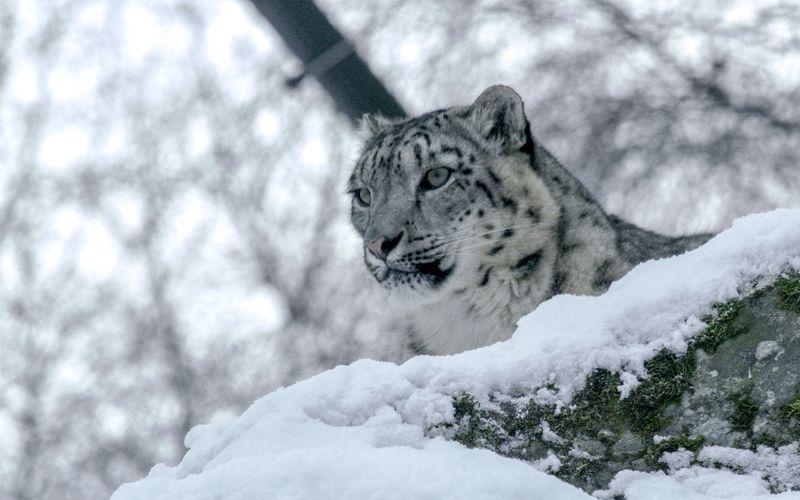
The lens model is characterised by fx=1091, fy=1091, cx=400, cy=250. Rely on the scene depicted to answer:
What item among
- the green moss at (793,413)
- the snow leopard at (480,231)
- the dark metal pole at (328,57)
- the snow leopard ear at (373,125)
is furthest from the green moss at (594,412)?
the snow leopard ear at (373,125)

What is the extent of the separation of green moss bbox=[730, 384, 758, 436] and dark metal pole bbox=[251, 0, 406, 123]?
9.85 feet

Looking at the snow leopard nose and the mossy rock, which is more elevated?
the snow leopard nose

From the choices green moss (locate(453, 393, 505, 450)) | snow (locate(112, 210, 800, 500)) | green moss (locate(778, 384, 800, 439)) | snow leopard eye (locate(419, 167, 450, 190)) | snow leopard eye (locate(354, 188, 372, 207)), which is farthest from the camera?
snow leopard eye (locate(354, 188, 372, 207))

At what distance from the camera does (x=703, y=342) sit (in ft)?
9.57

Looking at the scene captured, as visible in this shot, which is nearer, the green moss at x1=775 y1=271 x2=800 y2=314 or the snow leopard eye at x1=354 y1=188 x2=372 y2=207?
the green moss at x1=775 y1=271 x2=800 y2=314

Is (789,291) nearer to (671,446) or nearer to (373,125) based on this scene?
(671,446)

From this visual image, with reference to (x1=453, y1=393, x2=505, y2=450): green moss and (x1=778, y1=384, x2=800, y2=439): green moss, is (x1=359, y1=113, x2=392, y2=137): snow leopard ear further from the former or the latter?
(x1=778, y1=384, x2=800, y2=439): green moss

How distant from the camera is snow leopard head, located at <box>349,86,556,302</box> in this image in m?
5.41

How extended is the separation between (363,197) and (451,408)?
333cm

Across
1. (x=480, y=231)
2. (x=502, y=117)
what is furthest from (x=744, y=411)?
(x=502, y=117)

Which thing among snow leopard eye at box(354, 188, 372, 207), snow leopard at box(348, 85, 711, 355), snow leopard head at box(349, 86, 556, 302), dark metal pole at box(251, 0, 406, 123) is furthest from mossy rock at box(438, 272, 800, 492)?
snow leopard eye at box(354, 188, 372, 207)

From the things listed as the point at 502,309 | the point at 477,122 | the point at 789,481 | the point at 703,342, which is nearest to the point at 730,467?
the point at 789,481

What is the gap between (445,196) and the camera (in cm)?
558

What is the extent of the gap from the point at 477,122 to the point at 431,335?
1.19 metres
